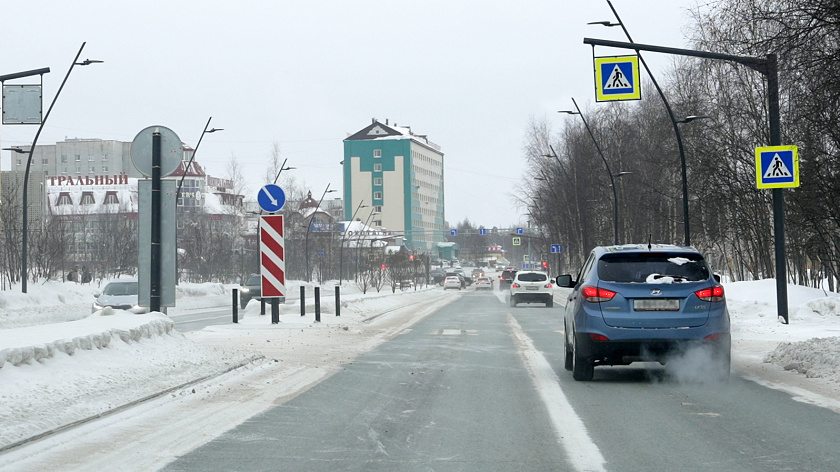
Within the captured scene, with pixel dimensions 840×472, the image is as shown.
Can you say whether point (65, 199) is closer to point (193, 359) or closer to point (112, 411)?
point (193, 359)

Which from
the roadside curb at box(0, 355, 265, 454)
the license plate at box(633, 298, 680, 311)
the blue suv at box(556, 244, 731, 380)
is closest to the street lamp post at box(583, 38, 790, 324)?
the blue suv at box(556, 244, 731, 380)

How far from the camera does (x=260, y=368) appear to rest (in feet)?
46.5

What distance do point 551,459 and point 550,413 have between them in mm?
2425

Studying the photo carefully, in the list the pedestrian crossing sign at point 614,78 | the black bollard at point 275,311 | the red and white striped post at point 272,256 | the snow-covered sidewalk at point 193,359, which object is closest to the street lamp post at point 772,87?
the pedestrian crossing sign at point 614,78

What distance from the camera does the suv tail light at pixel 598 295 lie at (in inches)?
482

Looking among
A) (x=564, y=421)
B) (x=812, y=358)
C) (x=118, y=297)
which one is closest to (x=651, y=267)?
(x=812, y=358)

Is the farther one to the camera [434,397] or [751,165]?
[751,165]

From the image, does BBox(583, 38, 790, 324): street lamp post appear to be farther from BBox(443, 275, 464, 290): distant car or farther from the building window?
the building window

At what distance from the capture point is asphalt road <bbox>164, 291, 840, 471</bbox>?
7.24 metres

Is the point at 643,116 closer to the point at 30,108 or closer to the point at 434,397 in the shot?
the point at 30,108

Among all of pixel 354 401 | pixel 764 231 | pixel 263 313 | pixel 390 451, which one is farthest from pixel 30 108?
pixel 764 231

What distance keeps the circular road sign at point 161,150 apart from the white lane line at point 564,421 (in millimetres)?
6040

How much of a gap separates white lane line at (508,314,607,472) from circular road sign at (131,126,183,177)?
19.8 feet

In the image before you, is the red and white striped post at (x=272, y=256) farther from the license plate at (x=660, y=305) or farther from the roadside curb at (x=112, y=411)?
the license plate at (x=660, y=305)
